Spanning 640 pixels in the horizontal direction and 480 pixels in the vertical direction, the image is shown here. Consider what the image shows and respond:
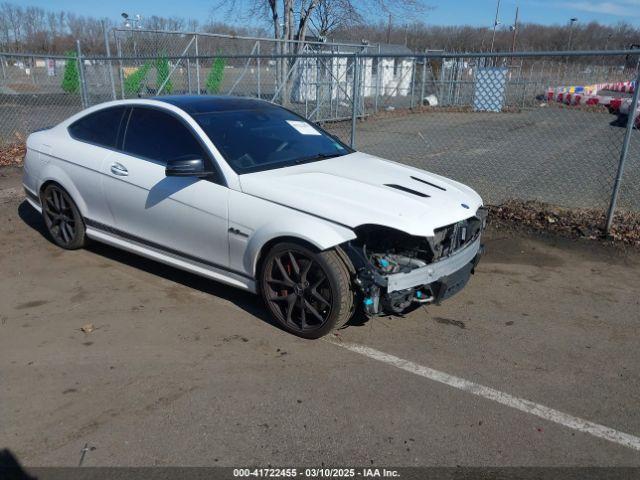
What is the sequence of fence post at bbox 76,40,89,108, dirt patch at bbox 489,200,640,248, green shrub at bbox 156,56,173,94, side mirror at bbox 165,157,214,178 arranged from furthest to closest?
green shrub at bbox 156,56,173,94
fence post at bbox 76,40,89,108
dirt patch at bbox 489,200,640,248
side mirror at bbox 165,157,214,178

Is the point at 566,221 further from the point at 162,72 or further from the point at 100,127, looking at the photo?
the point at 162,72

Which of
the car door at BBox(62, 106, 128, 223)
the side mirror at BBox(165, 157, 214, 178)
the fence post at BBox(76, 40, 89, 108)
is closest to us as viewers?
the side mirror at BBox(165, 157, 214, 178)

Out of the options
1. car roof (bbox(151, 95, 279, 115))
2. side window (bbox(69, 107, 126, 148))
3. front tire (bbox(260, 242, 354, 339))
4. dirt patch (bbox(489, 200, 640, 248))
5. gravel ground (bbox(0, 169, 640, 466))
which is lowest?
→ gravel ground (bbox(0, 169, 640, 466))

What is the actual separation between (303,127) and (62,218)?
2.62 meters

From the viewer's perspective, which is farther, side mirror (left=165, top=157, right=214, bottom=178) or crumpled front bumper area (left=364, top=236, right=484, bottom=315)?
side mirror (left=165, top=157, right=214, bottom=178)

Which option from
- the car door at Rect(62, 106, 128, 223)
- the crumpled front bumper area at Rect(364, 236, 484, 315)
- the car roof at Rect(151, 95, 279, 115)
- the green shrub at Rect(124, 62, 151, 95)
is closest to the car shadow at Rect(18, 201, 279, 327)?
the car door at Rect(62, 106, 128, 223)

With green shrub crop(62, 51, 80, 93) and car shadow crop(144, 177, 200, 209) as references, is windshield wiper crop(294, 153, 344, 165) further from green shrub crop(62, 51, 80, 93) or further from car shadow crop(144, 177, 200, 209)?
green shrub crop(62, 51, 80, 93)

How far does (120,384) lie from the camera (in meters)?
3.30

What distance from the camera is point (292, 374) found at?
3420mm

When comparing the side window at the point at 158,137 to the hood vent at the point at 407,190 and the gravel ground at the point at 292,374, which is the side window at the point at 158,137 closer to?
the gravel ground at the point at 292,374

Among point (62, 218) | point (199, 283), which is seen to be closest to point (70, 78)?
point (62, 218)

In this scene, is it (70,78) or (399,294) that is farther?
(70,78)

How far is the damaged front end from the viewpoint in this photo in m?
3.55

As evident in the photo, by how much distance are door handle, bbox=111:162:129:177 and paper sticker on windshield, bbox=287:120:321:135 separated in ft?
4.93
